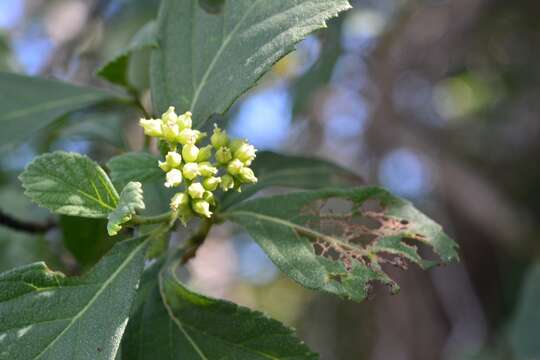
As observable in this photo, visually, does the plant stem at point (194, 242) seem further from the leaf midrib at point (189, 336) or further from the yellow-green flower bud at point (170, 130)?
the yellow-green flower bud at point (170, 130)

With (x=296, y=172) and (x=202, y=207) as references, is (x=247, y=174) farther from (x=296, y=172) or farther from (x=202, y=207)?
(x=296, y=172)

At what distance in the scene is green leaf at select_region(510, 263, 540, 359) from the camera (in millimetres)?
2803

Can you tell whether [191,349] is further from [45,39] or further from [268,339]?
[45,39]

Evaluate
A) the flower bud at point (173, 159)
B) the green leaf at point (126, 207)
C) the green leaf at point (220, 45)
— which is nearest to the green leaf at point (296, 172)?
the green leaf at point (220, 45)

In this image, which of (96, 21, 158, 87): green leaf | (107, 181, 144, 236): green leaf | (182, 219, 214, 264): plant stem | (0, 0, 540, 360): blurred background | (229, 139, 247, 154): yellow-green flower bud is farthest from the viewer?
(0, 0, 540, 360): blurred background

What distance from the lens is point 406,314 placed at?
4395 mm

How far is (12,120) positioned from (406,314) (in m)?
3.13

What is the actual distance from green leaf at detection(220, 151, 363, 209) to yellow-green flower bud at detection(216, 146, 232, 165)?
410mm

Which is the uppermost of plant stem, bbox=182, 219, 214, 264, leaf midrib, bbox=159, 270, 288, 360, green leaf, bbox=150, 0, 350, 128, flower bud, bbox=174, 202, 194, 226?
green leaf, bbox=150, 0, 350, 128

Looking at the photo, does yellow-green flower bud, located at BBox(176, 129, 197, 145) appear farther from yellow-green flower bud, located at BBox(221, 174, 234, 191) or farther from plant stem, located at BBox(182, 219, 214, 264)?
plant stem, located at BBox(182, 219, 214, 264)

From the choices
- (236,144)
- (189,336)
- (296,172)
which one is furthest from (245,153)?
(296,172)

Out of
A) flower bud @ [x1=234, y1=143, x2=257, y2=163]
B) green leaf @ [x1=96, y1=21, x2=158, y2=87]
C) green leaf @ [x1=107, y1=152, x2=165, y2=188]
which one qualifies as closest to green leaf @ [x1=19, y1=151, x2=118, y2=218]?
green leaf @ [x1=107, y1=152, x2=165, y2=188]

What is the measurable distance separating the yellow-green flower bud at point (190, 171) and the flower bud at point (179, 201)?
35 millimetres

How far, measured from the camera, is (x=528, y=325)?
2854 mm
